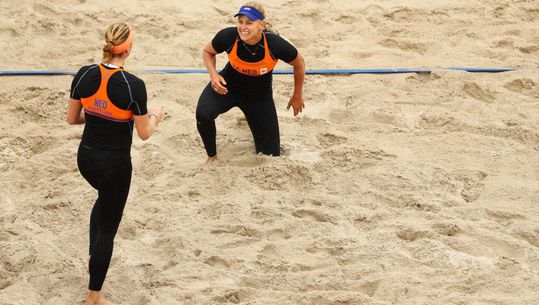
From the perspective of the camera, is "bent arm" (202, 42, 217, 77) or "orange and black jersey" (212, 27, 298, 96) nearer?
"orange and black jersey" (212, 27, 298, 96)

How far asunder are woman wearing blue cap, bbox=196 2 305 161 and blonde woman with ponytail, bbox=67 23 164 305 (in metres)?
1.40

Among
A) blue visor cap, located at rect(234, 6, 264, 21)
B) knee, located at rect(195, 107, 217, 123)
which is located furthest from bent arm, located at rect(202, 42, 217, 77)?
blue visor cap, located at rect(234, 6, 264, 21)

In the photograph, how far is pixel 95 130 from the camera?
171 inches

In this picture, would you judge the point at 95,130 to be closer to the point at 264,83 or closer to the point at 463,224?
the point at 264,83

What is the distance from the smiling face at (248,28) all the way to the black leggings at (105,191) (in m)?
1.53

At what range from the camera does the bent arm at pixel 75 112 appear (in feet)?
14.3

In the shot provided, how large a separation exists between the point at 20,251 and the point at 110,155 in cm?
100

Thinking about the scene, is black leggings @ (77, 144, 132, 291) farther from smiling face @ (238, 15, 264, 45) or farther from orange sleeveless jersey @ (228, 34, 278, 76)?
orange sleeveless jersey @ (228, 34, 278, 76)

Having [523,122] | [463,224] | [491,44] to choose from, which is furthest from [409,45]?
[463,224]

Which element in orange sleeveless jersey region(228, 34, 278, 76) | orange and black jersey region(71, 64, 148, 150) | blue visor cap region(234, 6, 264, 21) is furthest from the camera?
orange sleeveless jersey region(228, 34, 278, 76)

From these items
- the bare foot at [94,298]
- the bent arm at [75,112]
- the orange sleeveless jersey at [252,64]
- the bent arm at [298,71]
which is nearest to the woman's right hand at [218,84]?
the orange sleeveless jersey at [252,64]

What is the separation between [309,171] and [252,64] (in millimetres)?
829

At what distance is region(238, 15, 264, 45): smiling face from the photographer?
5.57 meters

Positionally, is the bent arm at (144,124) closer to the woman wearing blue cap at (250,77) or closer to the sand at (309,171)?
the sand at (309,171)
